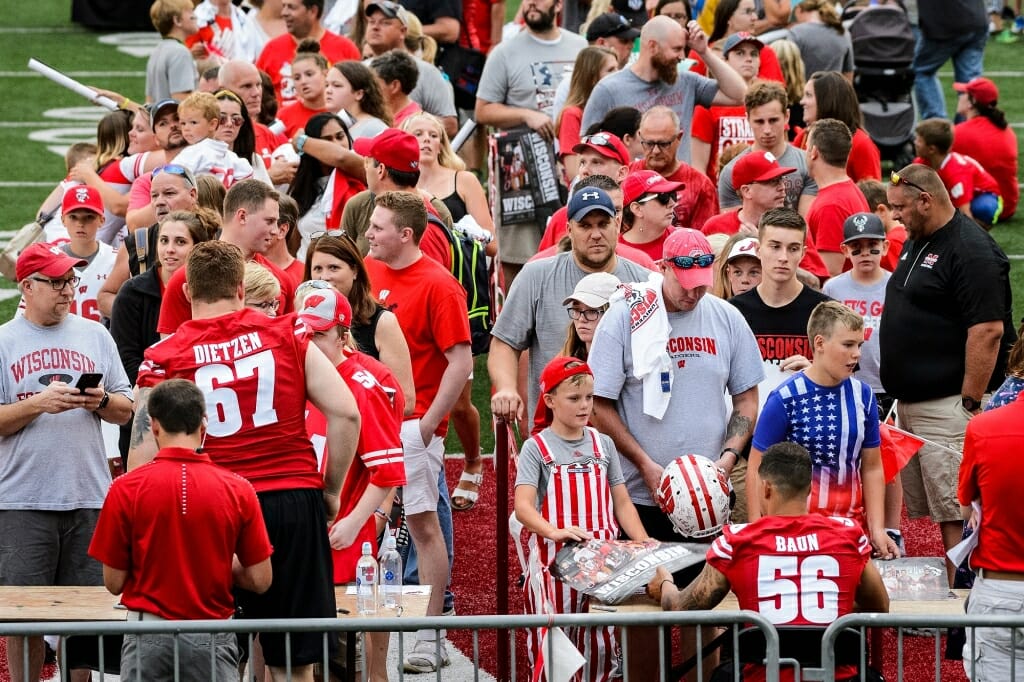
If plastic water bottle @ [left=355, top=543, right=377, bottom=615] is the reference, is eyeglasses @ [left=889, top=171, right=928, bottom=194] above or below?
above

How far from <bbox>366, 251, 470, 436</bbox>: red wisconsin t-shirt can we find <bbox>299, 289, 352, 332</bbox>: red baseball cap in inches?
40.8

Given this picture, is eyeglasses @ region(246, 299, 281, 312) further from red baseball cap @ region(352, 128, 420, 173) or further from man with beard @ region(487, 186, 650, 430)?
red baseball cap @ region(352, 128, 420, 173)

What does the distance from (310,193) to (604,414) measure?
13.3ft

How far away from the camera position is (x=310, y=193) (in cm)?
997

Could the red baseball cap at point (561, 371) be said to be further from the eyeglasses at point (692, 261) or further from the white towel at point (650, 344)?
the eyeglasses at point (692, 261)

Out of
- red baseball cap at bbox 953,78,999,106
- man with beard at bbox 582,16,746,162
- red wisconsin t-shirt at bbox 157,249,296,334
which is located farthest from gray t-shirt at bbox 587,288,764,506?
red baseball cap at bbox 953,78,999,106

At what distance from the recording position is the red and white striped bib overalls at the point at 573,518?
6.13 meters

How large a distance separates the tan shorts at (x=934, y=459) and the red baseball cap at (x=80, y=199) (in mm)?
4290

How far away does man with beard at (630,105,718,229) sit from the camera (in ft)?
28.7

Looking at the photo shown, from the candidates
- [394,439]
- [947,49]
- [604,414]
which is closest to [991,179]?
[947,49]

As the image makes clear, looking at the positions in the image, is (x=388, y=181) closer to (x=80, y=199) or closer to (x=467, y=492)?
(x=80, y=199)

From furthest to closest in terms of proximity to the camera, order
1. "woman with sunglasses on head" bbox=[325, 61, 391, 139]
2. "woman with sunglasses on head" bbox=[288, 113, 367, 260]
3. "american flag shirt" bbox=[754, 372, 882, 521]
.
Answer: "woman with sunglasses on head" bbox=[325, 61, 391, 139] → "woman with sunglasses on head" bbox=[288, 113, 367, 260] → "american flag shirt" bbox=[754, 372, 882, 521]

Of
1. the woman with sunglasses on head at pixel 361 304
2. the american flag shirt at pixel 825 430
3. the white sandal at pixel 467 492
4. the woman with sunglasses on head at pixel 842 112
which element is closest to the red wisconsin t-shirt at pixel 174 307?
the woman with sunglasses on head at pixel 361 304

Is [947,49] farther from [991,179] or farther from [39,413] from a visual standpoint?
[39,413]
